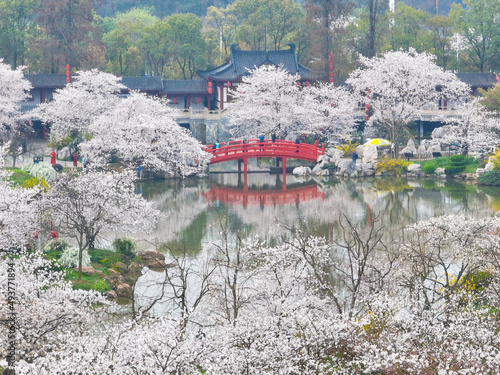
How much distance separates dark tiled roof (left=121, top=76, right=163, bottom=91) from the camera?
173 ft

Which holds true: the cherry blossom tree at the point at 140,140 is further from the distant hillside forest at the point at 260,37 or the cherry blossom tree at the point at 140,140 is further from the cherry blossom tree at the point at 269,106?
the distant hillside forest at the point at 260,37

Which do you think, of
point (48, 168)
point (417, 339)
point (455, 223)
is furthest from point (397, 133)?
point (417, 339)

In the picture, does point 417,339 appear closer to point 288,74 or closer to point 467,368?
point 467,368

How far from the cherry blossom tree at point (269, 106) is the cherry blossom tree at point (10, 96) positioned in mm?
13912

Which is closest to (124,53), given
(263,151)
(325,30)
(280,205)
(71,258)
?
(325,30)

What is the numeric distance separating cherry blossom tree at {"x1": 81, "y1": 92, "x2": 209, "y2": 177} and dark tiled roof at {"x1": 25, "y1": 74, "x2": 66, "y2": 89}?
11.5 m

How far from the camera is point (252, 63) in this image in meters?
53.2

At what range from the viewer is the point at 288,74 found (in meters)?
52.0

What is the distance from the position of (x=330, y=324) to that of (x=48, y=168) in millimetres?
24412

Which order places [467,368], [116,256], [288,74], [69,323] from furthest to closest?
1. [288,74]
2. [116,256]
3. [69,323]
4. [467,368]

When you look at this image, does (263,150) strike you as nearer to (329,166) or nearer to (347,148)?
(329,166)

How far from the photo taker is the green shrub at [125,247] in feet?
76.8

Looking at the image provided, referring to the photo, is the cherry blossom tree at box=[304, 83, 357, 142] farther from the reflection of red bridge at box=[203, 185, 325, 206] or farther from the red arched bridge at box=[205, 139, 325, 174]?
the reflection of red bridge at box=[203, 185, 325, 206]

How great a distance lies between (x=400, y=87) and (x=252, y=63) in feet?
37.8
